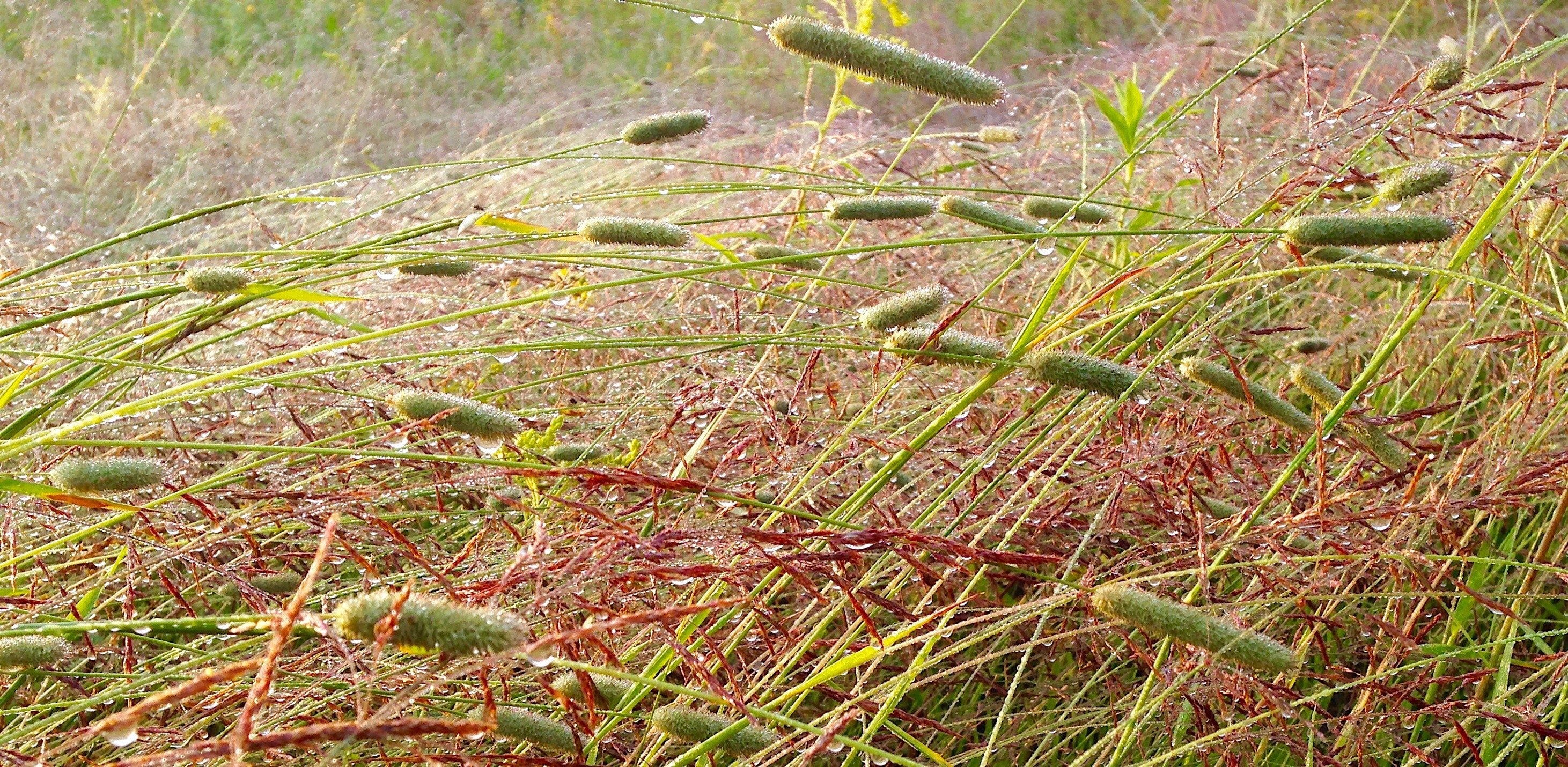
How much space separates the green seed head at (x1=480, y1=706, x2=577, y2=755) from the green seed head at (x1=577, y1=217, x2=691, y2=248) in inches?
23.9

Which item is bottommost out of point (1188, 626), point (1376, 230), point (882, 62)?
point (1188, 626)

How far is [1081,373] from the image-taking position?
1296 mm

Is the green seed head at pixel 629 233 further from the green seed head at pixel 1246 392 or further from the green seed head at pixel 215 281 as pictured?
the green seed head at pixel 1246 392

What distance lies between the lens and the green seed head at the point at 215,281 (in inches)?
55.0

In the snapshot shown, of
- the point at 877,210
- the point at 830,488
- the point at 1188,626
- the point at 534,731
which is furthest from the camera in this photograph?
the point at 830,488

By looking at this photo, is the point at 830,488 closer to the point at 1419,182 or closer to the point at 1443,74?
the point at 1419,182

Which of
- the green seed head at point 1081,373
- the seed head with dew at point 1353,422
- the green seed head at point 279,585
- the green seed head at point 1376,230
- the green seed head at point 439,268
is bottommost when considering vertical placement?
the green seed head at point 279,585

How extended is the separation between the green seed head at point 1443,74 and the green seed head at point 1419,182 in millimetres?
160

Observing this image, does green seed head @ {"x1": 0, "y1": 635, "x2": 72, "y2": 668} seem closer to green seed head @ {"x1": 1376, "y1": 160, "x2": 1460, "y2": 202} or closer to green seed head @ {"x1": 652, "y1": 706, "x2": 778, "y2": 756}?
green seed head @ {"x1": 652, "y1": 706, "x2": 778, "y2": 756}

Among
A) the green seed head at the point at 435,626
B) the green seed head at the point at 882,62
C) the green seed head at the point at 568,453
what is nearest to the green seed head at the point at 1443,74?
the green seed head at the point at 882,62

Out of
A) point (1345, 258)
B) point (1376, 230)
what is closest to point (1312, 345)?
point (1345, 258)

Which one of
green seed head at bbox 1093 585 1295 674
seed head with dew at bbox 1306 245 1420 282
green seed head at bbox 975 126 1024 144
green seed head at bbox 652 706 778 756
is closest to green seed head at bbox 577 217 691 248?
green seed head at bbox 652 706 778 756

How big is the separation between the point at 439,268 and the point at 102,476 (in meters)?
0.69

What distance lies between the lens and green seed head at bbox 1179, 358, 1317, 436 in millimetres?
1425
